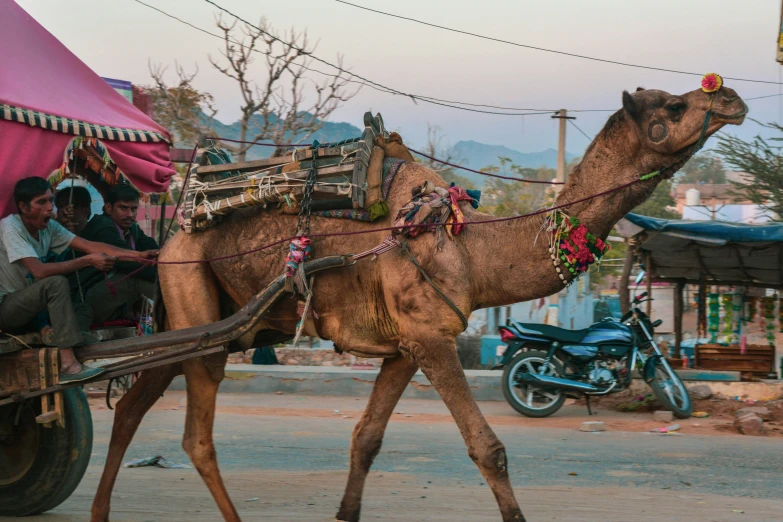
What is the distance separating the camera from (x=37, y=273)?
582cm

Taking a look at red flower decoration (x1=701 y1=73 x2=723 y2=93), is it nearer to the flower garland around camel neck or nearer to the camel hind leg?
the flower garland around camel neck

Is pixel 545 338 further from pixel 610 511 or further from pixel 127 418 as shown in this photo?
pixel 127 418

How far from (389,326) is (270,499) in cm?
206

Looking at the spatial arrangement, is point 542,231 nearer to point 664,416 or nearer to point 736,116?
point 736,116

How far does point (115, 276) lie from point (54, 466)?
1346mm

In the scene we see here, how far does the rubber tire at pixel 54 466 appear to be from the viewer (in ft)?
20.9

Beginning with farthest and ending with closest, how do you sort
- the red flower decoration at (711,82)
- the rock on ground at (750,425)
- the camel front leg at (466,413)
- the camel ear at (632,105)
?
the rock on ground at (750,425), the camel front leg at (466,413), the camel ear at (632,105), the red flower decoration at (711,82)

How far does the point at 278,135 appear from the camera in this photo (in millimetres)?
21625

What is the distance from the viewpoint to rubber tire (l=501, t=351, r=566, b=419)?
11.1 meters

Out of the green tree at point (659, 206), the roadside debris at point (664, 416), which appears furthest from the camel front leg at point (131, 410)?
the green tree at point (659, 206)

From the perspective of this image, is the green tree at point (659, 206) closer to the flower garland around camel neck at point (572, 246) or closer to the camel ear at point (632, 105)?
the flower garland around camel neck at point (572, 246)

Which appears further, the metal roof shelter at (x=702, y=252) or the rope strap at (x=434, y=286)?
the metal roof shelter at (x=702, y=252)

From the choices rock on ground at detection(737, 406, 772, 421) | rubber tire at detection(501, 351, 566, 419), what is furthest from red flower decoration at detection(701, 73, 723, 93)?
rock on ground at detection(737, 406, 772, 421)

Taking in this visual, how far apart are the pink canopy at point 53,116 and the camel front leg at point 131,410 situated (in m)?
1.38
